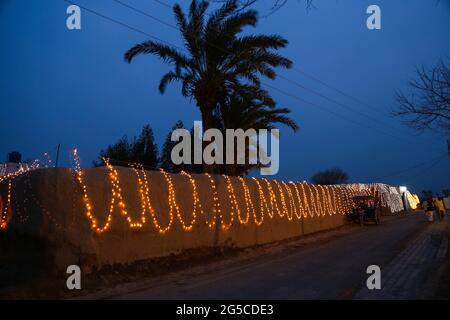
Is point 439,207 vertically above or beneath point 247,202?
beneath

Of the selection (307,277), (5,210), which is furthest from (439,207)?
(5,210)

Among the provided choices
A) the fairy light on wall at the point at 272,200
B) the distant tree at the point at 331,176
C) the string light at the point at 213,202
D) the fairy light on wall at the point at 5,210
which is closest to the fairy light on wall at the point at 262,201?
the string light at the point at 213,202

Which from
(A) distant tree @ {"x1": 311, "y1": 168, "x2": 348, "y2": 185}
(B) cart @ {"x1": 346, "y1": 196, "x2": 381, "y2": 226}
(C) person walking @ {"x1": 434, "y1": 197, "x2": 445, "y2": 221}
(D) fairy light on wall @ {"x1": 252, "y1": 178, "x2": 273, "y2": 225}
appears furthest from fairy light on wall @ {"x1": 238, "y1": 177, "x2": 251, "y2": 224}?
(A) distant tree @ {"x1": 311, "y1": 168, "x2": 348, "y2": 185}

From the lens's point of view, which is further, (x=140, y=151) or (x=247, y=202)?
(x=140, y=151)

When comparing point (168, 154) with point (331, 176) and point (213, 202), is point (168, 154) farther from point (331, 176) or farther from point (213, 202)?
point (331, 176)

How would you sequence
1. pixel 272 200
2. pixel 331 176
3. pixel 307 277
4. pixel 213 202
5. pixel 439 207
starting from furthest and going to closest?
pixel 331 176, pixel 439 207, pixel 272 200, pixel 213 202, pixel 307 277

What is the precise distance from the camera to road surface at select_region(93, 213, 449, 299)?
8.58 metres

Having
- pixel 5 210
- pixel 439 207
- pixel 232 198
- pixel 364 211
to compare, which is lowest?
pixel 364 211

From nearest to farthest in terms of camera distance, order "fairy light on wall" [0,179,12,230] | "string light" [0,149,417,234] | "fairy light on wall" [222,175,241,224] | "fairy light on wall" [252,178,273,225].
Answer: "string light" [0,149,417,234] → "fairy light on wall" [0,179,12,230] → "fairy light on wall" [222,175,241,224] → "fairy light on wall" [252,178,273,225]

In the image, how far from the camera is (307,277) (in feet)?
33.7

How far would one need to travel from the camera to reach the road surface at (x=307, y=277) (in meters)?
8.58

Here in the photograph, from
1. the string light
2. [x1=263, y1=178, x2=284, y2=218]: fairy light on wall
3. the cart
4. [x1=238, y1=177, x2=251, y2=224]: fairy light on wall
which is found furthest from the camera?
the cart

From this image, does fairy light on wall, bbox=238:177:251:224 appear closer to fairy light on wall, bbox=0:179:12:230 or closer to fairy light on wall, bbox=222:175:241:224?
fairy light on wall, bbox=222:175:241:224
